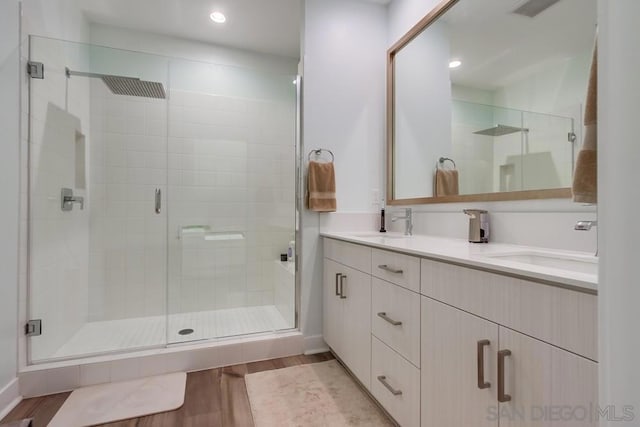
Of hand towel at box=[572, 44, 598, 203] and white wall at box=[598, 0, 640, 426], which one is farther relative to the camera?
hand towel at box=[572, 44, 598, 203]

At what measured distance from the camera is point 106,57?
2.30m

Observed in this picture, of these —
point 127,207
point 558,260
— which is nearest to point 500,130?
point 558,260

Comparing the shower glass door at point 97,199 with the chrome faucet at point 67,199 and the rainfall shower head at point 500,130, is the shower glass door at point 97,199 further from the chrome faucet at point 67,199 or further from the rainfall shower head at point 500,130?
the rainfall shower head at point 500,130

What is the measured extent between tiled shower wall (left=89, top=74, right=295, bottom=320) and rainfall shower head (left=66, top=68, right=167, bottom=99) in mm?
52

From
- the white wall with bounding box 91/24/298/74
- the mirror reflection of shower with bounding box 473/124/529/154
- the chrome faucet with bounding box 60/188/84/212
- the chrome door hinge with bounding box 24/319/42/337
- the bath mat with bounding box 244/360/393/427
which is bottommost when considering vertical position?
the bath mat with bounding box 244/360/393/427

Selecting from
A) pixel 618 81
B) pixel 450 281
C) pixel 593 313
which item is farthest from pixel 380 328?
pixel 618 81

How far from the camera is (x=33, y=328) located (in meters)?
1.72

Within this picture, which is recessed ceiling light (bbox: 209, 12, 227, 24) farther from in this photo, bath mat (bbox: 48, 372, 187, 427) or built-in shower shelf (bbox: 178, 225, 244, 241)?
bath mat (bbox: 48, 372, 187, 427)

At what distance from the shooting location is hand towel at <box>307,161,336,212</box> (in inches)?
84.0

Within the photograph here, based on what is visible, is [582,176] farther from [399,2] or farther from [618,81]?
[399,2]

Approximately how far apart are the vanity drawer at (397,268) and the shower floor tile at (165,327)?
Result: 1.05 meters

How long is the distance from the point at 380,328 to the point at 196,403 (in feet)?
3.30

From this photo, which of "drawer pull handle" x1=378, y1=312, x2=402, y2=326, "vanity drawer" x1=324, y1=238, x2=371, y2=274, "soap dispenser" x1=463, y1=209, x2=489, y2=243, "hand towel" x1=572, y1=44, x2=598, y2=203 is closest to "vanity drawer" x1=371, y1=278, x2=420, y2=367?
"drawer pull handle" x1=378, y1=312, x2=402, y2=326

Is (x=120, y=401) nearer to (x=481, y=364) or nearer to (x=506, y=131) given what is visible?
(x=481, y=364)
